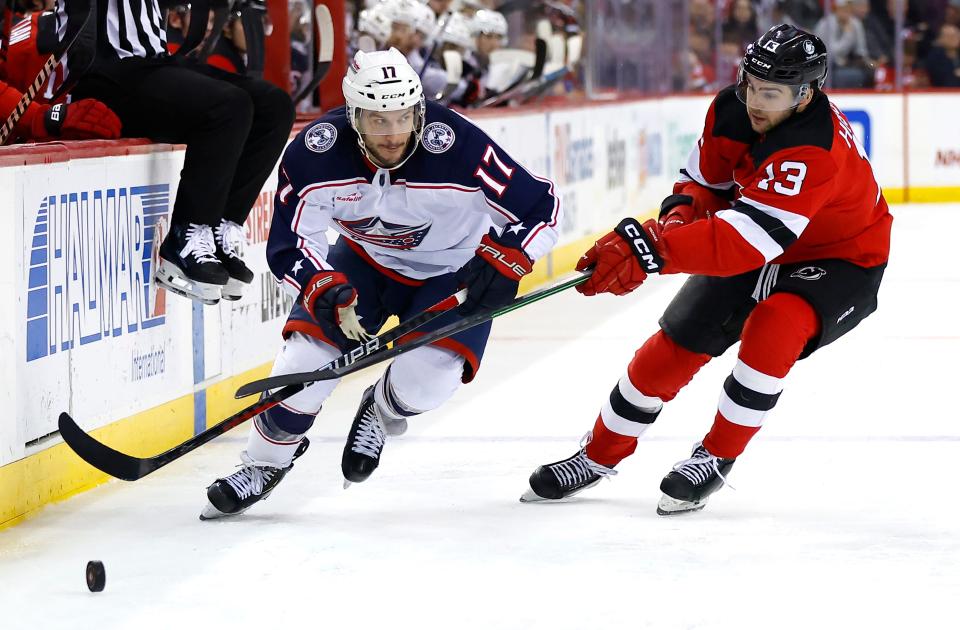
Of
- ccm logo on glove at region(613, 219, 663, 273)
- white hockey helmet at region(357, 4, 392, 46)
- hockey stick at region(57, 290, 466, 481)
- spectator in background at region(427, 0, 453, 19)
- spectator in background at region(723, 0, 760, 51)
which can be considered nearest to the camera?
ccm logo on glove at region(613, 219, 663, 273)

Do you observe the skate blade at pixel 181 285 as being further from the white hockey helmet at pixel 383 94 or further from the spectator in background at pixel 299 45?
the spectator in background at pixel 299 45

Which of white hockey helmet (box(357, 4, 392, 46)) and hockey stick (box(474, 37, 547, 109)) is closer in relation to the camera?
white hockey helmet (box(357, 4, 392, 46))

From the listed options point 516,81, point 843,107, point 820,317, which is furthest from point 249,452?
point 843,107

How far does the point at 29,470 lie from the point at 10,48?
1170 mm

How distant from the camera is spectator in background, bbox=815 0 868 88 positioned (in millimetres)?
11875

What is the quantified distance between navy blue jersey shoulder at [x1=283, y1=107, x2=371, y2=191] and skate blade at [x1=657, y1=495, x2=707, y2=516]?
3.16 feet

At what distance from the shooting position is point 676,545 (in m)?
3.12

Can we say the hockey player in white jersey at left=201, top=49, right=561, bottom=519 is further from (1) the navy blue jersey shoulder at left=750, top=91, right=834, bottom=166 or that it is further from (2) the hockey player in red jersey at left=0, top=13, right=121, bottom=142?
(2) the hockey player in red jersey at left=0, top=13, right=121, bottom=142

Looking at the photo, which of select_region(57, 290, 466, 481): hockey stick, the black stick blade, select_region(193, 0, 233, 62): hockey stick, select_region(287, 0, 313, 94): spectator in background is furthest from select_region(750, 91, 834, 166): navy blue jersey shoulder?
select_region(287, 0, 313, 94): spectator in background

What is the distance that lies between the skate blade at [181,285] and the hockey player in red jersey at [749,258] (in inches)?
39.1

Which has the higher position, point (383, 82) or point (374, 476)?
point (383, 82)

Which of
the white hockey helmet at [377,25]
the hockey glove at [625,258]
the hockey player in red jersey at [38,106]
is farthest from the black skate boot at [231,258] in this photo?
the white hockey helmet at [377,25]

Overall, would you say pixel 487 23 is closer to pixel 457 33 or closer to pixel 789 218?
pixel 457 33

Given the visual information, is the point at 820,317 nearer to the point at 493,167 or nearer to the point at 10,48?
the point at 493,167
